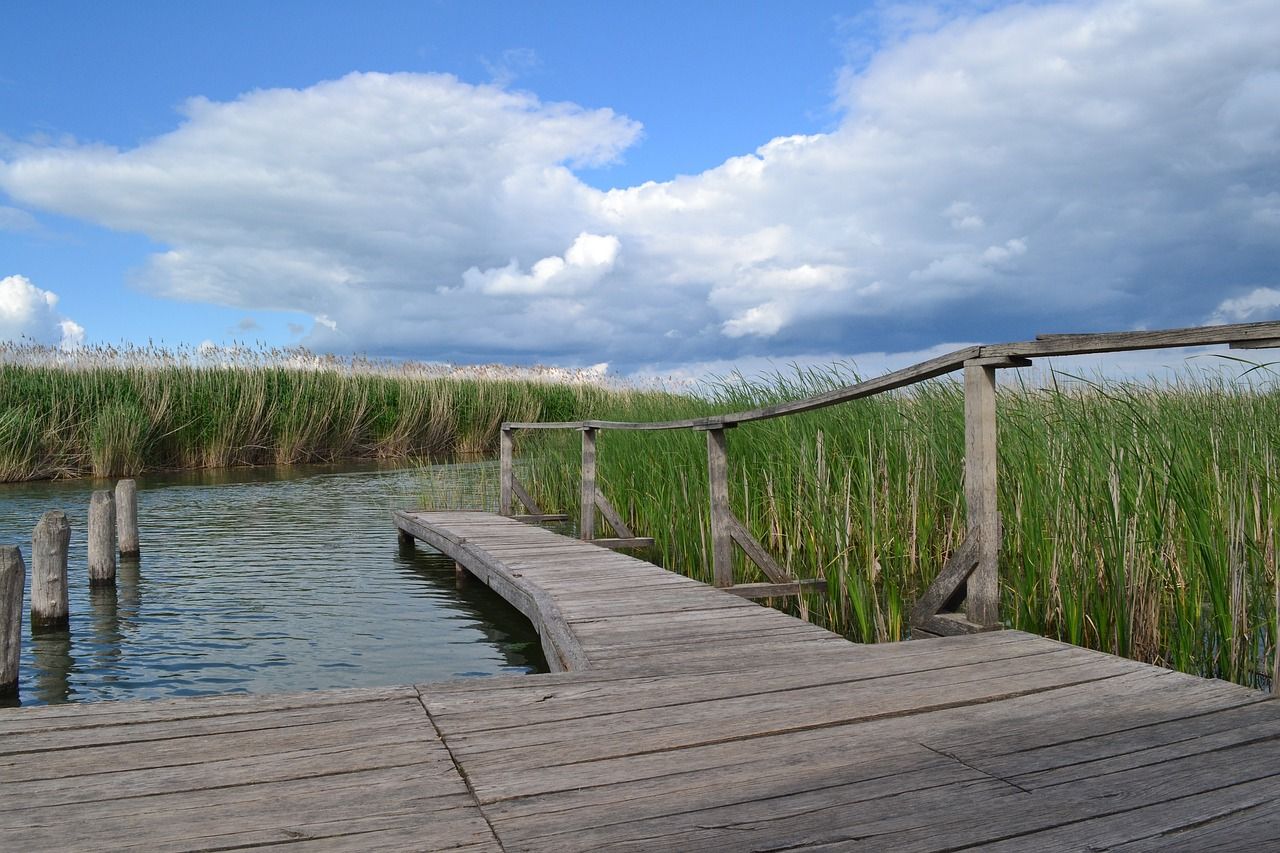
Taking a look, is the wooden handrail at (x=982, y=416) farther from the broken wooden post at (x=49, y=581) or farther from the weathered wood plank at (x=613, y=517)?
the broken wooden post at (x=49, y=581)

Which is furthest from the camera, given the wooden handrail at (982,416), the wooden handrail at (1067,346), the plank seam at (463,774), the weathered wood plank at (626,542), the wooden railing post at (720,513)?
the weathered wood plank at (626,542)

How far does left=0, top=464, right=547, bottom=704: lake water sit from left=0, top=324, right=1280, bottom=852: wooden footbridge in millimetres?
2399

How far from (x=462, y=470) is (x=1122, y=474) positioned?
12.5 meters

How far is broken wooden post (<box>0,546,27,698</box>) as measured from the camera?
4562 millimetres

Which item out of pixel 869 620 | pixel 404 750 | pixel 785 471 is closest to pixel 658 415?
pixel 785 471

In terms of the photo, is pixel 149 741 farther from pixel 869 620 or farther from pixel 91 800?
pixel 869 620

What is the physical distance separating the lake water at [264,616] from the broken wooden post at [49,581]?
117 millimetres

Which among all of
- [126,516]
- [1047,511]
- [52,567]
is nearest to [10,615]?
[52,567]

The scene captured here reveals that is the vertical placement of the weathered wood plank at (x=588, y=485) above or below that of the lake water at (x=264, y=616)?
above

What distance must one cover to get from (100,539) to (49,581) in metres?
1.31

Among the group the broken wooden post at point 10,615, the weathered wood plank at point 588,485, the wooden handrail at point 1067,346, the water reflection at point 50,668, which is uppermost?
the wooden handrail at point 1067,346

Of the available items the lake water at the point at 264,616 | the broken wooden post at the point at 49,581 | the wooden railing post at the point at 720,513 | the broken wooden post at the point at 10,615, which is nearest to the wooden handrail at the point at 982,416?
the wooden railing post at the point at 720,513

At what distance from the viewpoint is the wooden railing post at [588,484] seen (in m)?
7.23

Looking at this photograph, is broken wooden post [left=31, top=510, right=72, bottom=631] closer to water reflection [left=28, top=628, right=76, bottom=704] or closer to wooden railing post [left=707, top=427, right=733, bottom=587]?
water reflection [left=28, top=628, right=76, bottom=704]
